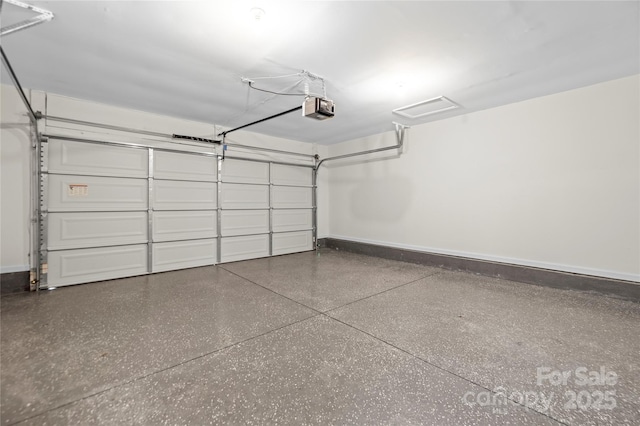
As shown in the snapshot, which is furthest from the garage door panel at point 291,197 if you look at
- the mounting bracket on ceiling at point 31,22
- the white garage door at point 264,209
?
the mounting bracket on ceiling at point 31,22

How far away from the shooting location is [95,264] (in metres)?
3.79

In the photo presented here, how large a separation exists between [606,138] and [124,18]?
17.4ft

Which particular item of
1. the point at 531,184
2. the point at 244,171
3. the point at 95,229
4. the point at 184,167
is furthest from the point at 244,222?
the point at 531,184

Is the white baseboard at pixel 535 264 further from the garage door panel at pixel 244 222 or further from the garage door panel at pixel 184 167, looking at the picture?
the garage door panel at pixel 184 167

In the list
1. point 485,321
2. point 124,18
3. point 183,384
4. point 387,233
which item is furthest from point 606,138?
point 124,18

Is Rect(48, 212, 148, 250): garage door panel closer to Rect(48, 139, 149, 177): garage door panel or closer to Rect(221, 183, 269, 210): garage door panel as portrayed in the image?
Rect(48, 139, 149, 177): garage door panel

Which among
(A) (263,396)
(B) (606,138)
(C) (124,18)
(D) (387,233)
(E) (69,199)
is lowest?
(A) (263,396)

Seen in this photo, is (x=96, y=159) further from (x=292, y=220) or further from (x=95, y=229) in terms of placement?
(x=292, y=220)

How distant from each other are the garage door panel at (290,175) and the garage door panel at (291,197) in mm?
143

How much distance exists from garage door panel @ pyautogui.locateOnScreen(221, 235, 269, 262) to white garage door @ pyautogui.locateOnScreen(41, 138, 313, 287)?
20mm

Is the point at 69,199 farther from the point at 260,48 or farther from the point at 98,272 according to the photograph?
the point at 260,48

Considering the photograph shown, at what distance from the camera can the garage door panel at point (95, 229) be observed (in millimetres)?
3541

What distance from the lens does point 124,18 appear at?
6.75 ft

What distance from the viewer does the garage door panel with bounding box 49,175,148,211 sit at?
11.6 ft
